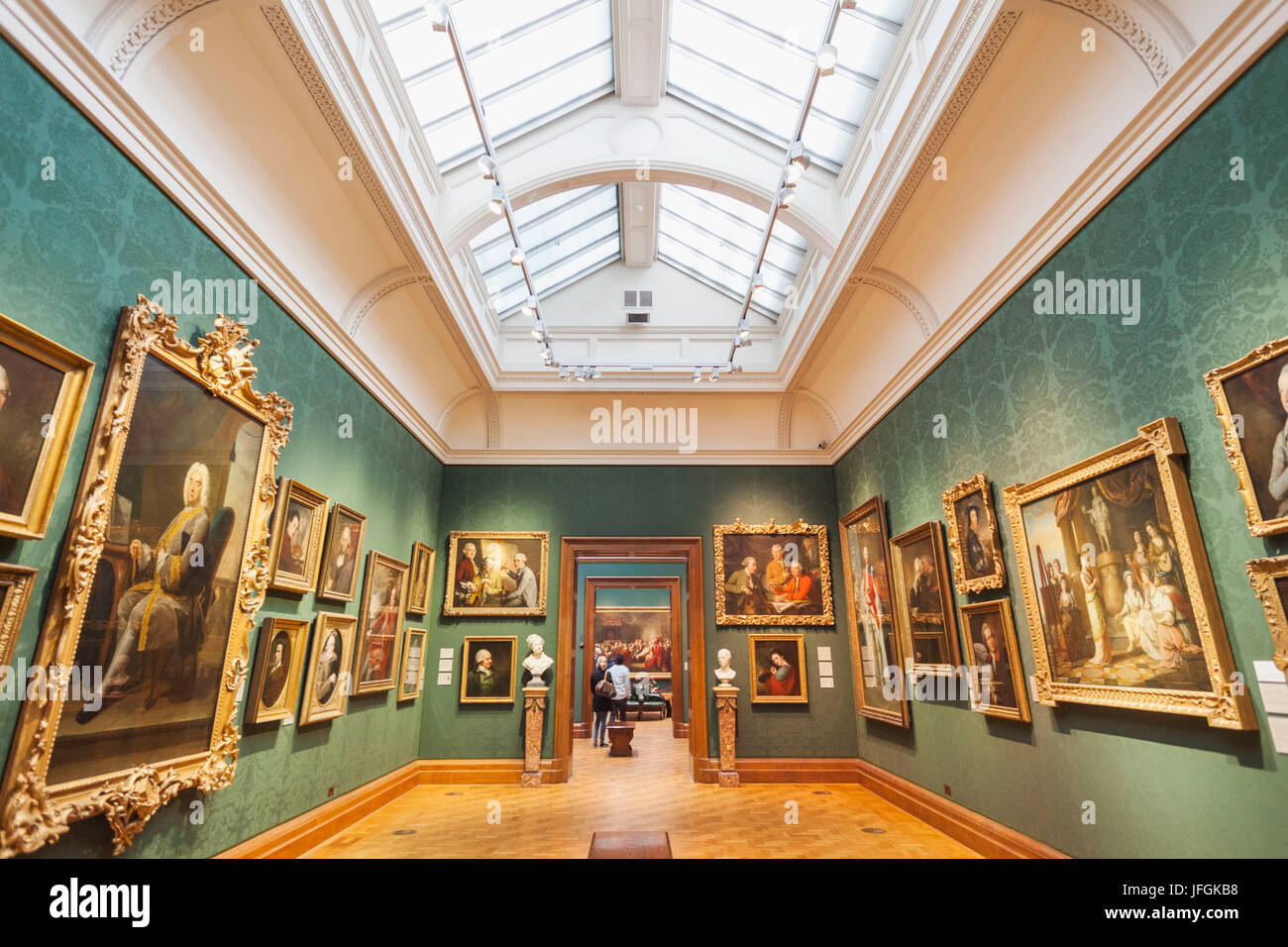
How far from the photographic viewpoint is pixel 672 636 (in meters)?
18.1

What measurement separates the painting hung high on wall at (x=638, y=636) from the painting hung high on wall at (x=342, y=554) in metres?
15.3

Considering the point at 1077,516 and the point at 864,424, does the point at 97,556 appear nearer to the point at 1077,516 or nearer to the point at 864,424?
the point at 1077,516

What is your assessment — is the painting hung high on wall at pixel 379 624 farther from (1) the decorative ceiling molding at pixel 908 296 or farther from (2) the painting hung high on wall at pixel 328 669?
(1) the decorative ceiling molding at pixel 908 296

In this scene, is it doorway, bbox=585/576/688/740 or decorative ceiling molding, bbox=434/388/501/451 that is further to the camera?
doorway, bbox=585/576/688/740

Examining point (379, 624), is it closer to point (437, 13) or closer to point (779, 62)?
point (437, 13)

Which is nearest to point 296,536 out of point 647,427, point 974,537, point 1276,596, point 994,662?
point 647,427

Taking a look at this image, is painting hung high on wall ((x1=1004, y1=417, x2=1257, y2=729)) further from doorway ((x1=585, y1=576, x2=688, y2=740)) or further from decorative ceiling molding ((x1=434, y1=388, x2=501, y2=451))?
doorway ((x1=585, y1=576, x2=688, y2=740))

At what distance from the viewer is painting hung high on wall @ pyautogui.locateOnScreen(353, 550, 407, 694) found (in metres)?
8.23

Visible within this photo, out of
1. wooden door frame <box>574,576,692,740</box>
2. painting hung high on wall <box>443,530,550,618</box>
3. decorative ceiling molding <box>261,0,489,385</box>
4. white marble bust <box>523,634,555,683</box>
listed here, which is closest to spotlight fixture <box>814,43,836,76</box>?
decorative ceiling molding <box>261,0,489,385</box>

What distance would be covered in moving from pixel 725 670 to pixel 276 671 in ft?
22.7

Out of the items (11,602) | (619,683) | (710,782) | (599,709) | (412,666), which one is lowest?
(710,782)

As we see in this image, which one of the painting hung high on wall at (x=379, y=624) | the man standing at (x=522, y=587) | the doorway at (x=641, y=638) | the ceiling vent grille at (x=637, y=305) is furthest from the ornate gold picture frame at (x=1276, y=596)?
the doorway at (x=641, y=638)

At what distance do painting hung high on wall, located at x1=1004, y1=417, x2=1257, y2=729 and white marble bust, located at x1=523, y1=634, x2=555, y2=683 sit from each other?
24.6 ft

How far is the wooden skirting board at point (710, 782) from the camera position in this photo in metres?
6.07
